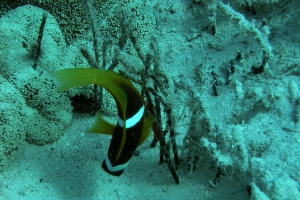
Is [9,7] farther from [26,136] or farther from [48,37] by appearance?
[26,136]

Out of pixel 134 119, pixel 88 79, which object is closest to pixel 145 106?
pixel 134 119

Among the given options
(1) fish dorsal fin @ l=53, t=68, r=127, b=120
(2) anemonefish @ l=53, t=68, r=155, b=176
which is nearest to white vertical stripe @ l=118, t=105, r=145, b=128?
(2) anemonefish @ l=53, t=68, r=155, b=176

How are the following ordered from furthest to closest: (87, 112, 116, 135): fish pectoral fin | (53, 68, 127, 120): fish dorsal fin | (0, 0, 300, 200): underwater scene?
(87, 112, 116, 135): fish pectoral fin
(0, 0, 300, 200): underwater scene
(53, 68, 127, 120): fish dorsal fin

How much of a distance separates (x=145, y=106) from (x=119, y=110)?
397mm

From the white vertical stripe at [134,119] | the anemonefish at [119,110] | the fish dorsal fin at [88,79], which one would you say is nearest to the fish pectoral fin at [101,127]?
the anemonefish at [119,110]

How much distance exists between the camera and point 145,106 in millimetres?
2205

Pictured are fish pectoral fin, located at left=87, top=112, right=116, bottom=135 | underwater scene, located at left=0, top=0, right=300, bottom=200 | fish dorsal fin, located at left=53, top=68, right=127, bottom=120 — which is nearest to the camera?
fish dorsal fin, located at left=53, top=68, right=127, bottom=120

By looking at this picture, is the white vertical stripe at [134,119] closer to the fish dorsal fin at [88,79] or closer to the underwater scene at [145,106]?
the underwater scene at [145,106]

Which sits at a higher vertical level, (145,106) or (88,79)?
(88,79)

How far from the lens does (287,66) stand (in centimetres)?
288

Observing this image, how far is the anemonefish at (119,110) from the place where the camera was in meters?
1.57

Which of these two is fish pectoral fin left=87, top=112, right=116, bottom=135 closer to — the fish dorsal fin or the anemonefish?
the anemonefish

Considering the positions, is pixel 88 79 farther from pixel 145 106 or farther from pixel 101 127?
pixel 145 106

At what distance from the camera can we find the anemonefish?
5.16 feet
